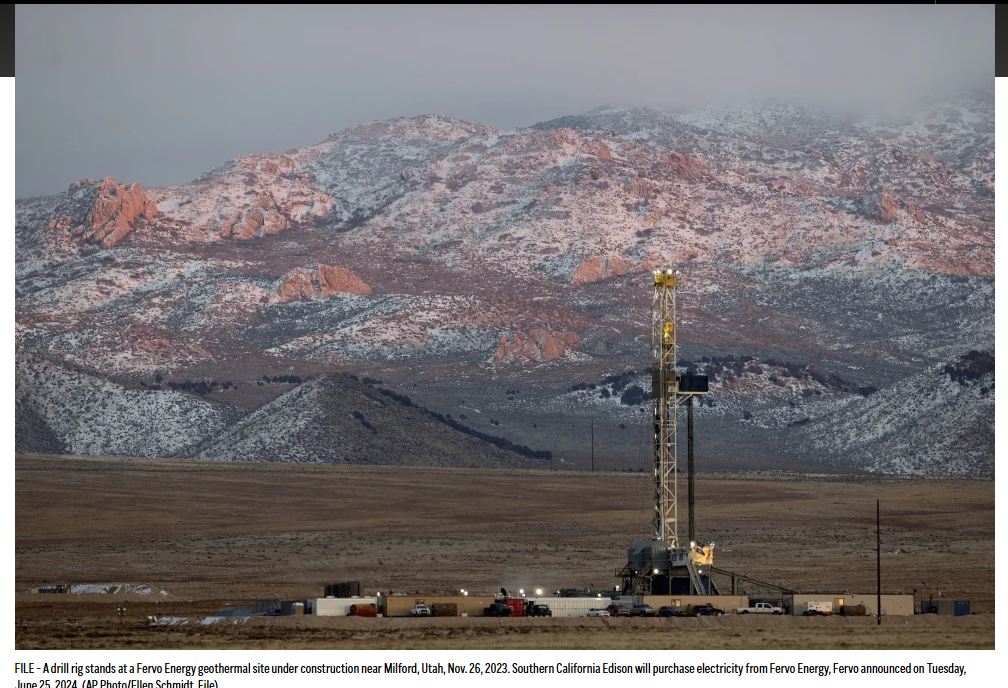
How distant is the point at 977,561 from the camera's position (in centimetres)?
11050

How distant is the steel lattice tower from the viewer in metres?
73.9

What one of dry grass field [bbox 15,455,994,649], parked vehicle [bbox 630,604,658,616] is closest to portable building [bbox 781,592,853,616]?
dry grass field [bbox 15,455,994,649]

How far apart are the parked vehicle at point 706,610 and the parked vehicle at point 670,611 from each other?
1.69ft

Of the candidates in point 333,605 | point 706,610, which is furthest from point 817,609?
point 333,605

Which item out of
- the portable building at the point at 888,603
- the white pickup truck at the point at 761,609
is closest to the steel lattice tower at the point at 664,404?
the white pickup truck at the point at 761,609

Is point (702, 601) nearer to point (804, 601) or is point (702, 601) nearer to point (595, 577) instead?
point (804, 601)

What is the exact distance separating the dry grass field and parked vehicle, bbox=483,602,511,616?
1.55 meters

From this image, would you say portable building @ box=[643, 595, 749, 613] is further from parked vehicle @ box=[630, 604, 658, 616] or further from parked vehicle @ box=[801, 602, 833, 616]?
parked vehicle @ box=[801, 602, 833, 616]

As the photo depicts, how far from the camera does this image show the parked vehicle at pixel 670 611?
219ft

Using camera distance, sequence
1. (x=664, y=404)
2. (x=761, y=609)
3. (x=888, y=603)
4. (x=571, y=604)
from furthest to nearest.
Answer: (x=664, y=404) → (x=888, y=603) → (x=571, y=604) → (x=761, y=609)

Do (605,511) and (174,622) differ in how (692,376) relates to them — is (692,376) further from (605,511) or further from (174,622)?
(605,511)

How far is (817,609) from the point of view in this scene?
6831 centimetres

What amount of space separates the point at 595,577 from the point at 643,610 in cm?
3031
